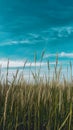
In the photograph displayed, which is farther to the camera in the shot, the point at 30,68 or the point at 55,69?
the point at 30,68

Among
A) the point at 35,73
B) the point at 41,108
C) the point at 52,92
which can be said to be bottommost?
the point at 41,108

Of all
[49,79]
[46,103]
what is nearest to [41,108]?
[46,103]

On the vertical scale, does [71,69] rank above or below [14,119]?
above

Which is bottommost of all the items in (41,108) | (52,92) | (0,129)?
(0,129)

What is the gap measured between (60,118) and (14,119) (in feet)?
1.53

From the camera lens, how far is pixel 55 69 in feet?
8.18

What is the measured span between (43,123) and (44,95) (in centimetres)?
30

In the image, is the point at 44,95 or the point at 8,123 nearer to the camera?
the point at 8,123

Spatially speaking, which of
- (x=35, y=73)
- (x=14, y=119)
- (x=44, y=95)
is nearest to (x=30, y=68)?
(x=35, y=73)

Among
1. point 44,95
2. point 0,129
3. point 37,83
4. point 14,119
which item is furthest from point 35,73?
point 0,129

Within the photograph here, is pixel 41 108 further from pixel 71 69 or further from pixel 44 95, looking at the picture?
pixel 71 69

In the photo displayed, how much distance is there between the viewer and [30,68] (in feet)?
8.92

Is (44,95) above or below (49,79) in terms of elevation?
below

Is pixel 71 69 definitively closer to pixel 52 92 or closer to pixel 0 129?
pixel 52 92
